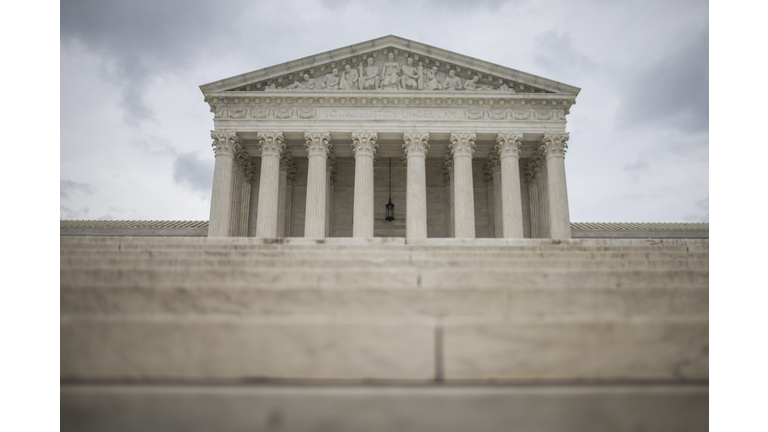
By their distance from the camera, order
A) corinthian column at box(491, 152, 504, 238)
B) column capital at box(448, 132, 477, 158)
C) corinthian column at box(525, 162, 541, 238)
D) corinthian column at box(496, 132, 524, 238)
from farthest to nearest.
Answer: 1. corinthian column at box(525, 162, 541, 238)
2. corinthian column at box(491, 152, 504, 238)
3. column capital at box(448, 132, 477, 158)
4. corinthian column at box(496, 132, 524, 238)

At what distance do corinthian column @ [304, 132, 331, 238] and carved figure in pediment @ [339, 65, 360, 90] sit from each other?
96.5 inches

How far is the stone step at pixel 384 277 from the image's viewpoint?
337 cm

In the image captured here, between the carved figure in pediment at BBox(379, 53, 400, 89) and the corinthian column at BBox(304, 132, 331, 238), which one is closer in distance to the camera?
the corinthian column at BBox(304, 132, 331, 238)

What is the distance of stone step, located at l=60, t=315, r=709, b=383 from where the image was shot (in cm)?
227

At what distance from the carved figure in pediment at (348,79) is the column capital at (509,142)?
7.15m

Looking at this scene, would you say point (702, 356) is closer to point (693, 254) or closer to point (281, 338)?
point (281, 338)

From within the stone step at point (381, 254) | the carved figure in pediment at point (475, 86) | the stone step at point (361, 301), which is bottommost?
the stone step at point (361, 301)

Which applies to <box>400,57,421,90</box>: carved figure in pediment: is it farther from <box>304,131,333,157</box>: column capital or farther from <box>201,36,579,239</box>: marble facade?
<box>304,131,333,157</box>: column capital

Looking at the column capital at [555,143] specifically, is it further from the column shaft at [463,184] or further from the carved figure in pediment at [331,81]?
the carved figure in pediment at [331,81]

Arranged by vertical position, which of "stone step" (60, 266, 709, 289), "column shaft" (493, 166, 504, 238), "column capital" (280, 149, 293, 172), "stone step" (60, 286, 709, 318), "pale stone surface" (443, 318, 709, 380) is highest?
"column capital" (280, 149, 293, 172)

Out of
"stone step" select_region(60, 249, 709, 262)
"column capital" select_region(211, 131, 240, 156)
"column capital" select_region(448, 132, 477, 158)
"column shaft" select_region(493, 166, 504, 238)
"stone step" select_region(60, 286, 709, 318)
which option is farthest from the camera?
"column shaft" select_region(493, 166, 504, 238)

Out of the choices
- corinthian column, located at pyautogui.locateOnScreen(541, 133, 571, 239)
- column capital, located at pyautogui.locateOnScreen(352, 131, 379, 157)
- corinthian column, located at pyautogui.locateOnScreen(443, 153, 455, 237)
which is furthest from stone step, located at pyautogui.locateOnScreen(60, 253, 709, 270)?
corinthian column, located at pyautogui.locateOnScreen(443, 153, 455, 237)

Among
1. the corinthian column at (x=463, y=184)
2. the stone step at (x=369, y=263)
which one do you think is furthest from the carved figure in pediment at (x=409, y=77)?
the stone step at (x=369, y=263)

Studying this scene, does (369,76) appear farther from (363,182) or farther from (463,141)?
(463,141)
